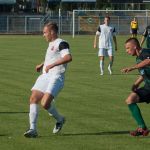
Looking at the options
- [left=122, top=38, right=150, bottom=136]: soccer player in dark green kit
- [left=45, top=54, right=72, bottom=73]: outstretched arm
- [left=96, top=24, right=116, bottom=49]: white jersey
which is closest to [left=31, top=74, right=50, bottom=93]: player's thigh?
[left=45, top=54, right=72, bottom=73]: outstretched arm

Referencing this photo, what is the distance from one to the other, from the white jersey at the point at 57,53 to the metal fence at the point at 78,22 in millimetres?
56379

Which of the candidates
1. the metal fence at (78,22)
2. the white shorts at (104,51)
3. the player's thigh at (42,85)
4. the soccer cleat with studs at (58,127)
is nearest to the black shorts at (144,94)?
the soccer cleat with studs at (58,127)

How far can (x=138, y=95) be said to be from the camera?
11398mm

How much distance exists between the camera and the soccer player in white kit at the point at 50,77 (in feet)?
36.5

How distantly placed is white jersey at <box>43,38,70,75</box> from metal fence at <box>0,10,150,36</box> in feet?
185

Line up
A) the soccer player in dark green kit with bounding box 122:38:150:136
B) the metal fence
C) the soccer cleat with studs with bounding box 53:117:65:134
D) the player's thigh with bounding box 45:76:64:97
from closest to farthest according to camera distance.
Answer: the soccer player in dark green kit with bounding box 122:38:150:136, the player's thigh with bounding box 45:76:64:97, the soccer cleat with studs with bounding box 53:117:65:134, the metal fence

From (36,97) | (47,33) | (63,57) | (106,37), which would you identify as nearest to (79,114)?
(36,97)

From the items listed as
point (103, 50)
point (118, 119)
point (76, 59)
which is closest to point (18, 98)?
point (118, 119)

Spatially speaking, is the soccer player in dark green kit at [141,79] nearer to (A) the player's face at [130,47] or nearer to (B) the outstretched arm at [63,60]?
(A) the player's face at [130,47]

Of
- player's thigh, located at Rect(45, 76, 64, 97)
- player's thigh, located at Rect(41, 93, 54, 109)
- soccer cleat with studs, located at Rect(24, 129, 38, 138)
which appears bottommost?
soccer cleat with studs, located at Rect(24, 129, 38, 138)

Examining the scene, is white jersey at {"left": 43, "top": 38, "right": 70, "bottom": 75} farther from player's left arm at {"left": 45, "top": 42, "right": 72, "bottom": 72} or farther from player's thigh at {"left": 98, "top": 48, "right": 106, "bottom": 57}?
player's thigh at {"left": 98, "top": 48, "right": 106, "bottom": 57}

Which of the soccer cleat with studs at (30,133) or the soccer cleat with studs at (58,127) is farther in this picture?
the soccer cleat with studs at (58,127)

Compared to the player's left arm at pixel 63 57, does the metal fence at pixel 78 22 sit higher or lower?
lower

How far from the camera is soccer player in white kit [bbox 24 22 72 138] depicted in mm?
11117
